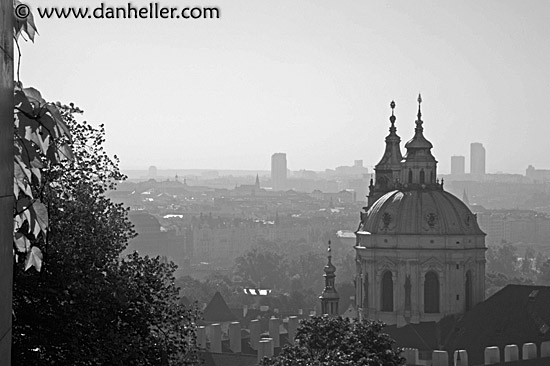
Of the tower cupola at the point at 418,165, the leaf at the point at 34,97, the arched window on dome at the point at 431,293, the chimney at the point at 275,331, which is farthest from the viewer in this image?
the chimney at the point at 275,331

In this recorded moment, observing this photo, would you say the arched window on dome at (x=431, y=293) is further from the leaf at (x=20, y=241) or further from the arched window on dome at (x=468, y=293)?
the leaf at (x=20, y=241)

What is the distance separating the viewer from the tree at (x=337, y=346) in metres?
35.1

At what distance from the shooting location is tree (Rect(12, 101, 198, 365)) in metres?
16.9

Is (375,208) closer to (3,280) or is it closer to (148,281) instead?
(148,281)

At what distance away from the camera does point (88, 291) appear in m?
17.6

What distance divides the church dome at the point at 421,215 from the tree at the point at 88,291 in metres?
44.3

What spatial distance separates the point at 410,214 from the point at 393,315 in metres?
4.99

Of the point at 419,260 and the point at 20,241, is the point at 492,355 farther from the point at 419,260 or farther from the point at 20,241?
the point at 20,241

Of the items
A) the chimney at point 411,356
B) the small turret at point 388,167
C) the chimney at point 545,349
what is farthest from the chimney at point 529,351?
the small turret at point 388,167

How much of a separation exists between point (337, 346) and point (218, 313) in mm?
52717

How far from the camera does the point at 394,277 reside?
66188 millimetres

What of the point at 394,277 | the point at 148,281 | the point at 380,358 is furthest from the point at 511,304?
the point at 148,281

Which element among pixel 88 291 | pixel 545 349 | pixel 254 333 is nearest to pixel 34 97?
pixel 88 291

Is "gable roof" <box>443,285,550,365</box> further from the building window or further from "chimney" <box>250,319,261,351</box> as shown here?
"chimney" <box>250,319,261,351</box>
